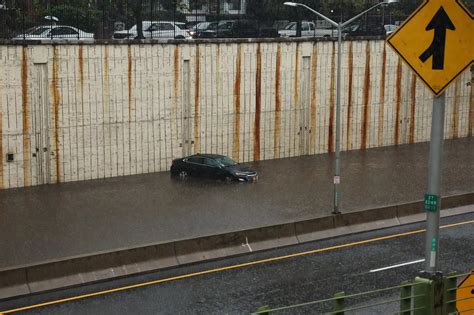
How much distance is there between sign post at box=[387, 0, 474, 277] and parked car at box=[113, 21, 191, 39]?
27.9 meters

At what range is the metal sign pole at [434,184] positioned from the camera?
27.0ft

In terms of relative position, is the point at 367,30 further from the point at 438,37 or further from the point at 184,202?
the point at 438,37

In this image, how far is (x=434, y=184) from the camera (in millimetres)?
8328

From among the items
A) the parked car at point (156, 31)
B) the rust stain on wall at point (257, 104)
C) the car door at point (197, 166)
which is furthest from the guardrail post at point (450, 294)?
the rust stain on wall at point (257, 104)

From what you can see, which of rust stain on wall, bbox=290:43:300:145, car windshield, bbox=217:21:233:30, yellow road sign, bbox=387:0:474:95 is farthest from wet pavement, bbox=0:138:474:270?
yellow road sign, bbox=387:0:474:95

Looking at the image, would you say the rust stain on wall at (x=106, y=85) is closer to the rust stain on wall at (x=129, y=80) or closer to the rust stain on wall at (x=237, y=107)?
the rust stain on wall at (x=129, y=80)

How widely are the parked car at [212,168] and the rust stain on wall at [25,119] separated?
6.29m

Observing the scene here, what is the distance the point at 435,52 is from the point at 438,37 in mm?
157

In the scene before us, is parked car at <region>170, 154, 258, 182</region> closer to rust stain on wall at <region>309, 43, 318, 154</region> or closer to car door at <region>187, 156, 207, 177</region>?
car door at <region>187, 156, 207, 177</region>

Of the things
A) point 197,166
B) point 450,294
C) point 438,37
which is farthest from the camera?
point 197,166

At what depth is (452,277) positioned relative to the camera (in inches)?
327

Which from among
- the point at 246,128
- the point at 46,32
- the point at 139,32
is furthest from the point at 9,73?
the point at 246,128

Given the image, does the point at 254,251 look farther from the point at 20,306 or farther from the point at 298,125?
the point at 298,125

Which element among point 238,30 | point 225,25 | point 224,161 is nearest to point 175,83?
point 224,161
